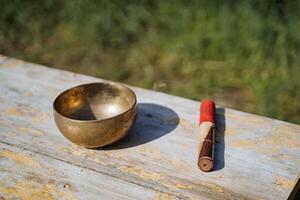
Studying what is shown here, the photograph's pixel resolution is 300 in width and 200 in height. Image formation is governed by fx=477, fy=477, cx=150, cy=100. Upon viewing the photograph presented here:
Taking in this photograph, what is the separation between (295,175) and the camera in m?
1.23

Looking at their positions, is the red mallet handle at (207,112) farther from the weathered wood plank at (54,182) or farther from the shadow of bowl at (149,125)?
the weathered wood plank at (54,182)

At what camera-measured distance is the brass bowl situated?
4.04 ft

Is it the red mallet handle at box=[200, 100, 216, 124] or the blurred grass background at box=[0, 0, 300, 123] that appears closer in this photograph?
the red mallet handle at box=[200, 100, 216, 124]

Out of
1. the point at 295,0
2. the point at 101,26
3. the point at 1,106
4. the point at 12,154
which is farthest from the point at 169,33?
the point at 12,154

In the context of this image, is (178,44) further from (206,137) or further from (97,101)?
(206,137)

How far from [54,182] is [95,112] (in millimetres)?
336

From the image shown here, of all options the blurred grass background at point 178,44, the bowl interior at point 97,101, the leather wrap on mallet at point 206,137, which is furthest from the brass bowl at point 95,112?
the blurred grass background at point 178,44

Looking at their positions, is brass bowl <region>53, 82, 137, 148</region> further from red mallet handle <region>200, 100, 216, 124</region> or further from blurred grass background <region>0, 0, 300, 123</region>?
blurred grass background <region>0, 0, 300, 123</region>

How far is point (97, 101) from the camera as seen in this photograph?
1475 millimetres

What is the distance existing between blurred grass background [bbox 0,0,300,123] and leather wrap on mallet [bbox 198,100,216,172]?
100 cm

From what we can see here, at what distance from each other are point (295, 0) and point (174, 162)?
1937mm

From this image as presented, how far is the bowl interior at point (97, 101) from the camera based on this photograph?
4.68 ft

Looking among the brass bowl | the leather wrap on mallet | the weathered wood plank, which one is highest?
the leather wrap on mallet

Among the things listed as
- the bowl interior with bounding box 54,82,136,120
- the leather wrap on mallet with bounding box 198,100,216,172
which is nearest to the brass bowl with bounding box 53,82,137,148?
the bowl interior with bounding box 54,82,136,120
